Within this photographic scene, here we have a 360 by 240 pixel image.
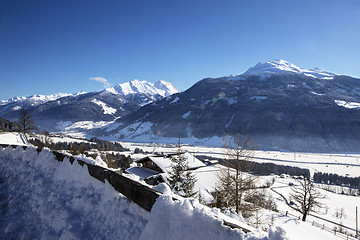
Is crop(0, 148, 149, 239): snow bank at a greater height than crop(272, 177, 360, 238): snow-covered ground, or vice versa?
crop(0, 148, 149, 239): snow bank

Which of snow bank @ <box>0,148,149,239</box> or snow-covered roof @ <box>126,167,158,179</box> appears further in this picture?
snow-covered roof @ <box>126,167,158,179</box>

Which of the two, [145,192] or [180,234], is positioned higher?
[145,192]

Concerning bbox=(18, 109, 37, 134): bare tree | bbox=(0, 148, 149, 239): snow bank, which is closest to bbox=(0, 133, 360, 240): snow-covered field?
bbox=(0, 148, 149, 239): snow bank

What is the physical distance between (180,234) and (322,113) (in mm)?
239925

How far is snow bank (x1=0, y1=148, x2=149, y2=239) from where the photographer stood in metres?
4.27

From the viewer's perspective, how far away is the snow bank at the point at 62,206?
427 cm

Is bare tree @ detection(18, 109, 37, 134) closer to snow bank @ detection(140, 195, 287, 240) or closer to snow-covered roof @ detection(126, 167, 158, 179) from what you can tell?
snow-covered roof @ detection(126, 167, 158, 179)

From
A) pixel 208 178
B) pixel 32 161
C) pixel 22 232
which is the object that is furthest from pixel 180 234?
pixel 208 178

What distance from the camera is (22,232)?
545cm

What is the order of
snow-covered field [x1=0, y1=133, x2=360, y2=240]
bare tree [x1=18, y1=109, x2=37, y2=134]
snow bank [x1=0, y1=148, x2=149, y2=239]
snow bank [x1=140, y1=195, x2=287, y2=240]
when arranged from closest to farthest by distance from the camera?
snow bank [x1=140, y1=195, x2=287, y2=240] → snow-covered field [x1=0, y1=133, x2=360, y2=240] → snow bank [x1=0, y1=148, x2=149, y2=239] → bare tree [x1=18, y1=109, x2=37, y2=134]

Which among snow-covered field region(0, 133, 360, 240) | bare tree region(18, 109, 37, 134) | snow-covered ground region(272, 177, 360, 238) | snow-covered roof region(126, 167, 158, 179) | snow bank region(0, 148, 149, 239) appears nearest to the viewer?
snow-covered field region(0, 133, 360, 240)

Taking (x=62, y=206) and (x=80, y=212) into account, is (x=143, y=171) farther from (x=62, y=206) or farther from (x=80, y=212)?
(x=80, y=212)

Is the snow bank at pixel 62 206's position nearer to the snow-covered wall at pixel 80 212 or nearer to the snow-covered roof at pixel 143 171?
the snow-covered wall at pixel 80 212

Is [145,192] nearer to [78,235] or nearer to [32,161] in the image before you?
[78,235]
